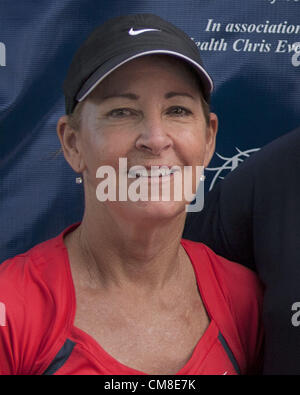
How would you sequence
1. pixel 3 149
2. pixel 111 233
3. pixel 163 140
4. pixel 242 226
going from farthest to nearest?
pixel 3 149, pixel 242 226, pixel 111 233, pixel 163 140

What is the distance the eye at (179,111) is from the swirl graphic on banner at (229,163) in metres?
0.62

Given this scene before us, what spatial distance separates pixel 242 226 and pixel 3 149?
2.51 feet

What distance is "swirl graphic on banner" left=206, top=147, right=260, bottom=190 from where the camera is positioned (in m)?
1.84

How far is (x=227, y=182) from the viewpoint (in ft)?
5.49

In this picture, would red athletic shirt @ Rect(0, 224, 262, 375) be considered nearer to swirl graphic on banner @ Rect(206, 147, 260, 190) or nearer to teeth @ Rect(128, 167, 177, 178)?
teeth @ Rect(128, 167, 177, 178)

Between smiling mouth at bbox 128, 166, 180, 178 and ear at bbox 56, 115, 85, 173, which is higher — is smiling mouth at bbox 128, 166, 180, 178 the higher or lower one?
the lower one

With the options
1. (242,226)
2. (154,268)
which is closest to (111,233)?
(154,268)

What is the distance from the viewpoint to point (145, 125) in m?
1.19

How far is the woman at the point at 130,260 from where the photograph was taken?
1.20m

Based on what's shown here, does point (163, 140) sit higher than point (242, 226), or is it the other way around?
point (163, 140)

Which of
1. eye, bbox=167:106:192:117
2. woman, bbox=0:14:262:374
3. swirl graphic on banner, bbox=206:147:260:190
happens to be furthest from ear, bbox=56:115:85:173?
swirl graphic on banner, bbox=206:147:260:190

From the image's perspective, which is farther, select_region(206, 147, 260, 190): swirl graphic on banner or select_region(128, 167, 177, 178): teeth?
select_region(206, 147, 260, 190): swirl graphic on banner
